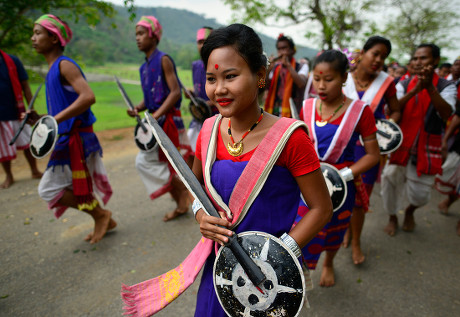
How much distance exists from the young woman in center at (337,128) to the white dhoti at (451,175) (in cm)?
249

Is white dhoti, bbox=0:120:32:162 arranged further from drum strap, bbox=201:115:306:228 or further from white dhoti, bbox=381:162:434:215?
white dhoti, bbox=381:162:434:215

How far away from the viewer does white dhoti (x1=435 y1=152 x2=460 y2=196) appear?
379 cm

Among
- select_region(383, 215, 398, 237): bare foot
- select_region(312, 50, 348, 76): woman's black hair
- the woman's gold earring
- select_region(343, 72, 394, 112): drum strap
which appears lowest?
select_region(383, 215, 398, 237): bare foot

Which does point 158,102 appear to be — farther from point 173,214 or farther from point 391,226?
point 391,226

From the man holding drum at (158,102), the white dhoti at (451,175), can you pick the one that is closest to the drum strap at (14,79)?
the man holding drum at (158,102)

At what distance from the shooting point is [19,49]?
598 centimetres

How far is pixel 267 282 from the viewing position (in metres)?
1.07

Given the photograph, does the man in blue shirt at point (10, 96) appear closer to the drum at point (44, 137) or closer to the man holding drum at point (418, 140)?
the drum at point (44, 137)

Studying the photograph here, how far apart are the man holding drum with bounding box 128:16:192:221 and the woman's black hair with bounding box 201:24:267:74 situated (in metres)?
2.27

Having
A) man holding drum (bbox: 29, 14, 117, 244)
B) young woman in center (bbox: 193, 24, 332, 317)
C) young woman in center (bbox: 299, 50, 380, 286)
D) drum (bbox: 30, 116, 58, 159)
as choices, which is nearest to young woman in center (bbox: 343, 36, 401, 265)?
young woman in center (bbox: 299, 50, 380, 286)

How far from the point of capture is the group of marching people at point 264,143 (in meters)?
1.19

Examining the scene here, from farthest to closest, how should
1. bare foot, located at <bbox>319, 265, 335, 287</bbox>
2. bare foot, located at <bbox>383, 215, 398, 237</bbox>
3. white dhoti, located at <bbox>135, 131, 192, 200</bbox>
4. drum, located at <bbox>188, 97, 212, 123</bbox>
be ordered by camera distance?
1. drum, located at <bbox>188, 97, 212, 123</bbox>
2. white dhoti, located at <bbox>135, 131, 192, 200</bbox>
3. bare foot, located at <bbox>383, 215, 398, 237</bbox>
4. bare foot, located at <bbox>319, 265, 335, 287</bbox>

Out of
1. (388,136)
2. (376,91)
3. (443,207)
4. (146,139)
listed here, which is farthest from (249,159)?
(443,207)

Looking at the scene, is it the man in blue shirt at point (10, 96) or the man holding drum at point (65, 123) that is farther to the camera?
the man in blue shirt at point (10, 96)
